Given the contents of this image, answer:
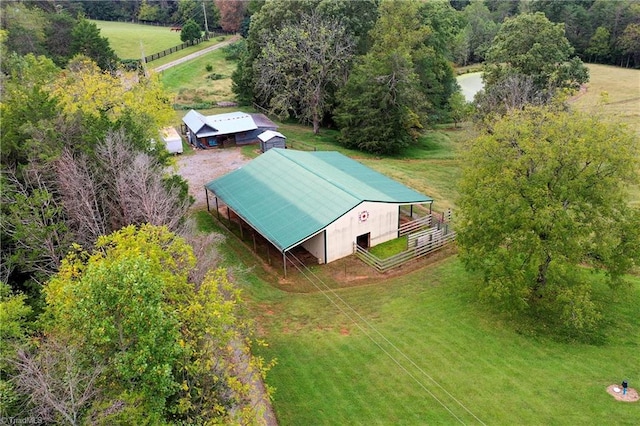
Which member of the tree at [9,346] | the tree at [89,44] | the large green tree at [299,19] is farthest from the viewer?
the tree at [89,44]

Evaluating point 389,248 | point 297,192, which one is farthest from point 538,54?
point 297,192

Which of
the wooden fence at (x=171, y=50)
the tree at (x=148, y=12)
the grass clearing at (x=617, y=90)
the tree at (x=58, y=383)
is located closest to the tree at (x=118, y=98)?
the tree at (x=58, y=383)

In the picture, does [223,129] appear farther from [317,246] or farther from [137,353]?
[137,353]

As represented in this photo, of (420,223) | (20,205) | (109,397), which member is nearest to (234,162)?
(420,223)

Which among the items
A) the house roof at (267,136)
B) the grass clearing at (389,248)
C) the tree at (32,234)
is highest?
the tree at (32,234)

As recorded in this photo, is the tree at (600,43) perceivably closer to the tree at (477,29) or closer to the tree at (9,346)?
the tree at (477,29)

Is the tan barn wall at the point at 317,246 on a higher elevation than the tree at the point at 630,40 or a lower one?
lower
